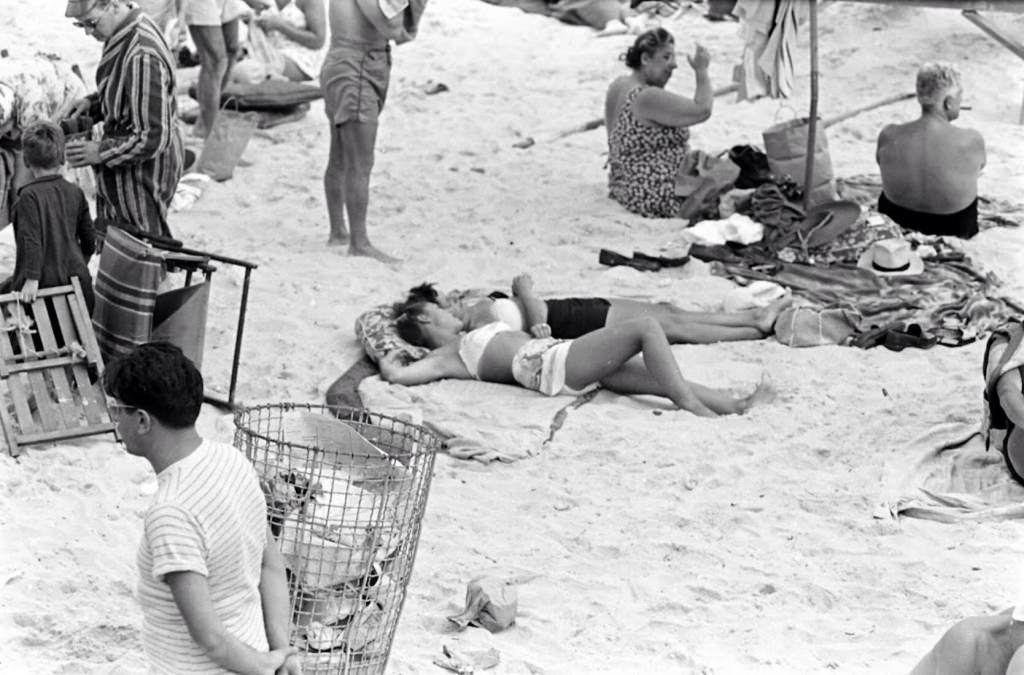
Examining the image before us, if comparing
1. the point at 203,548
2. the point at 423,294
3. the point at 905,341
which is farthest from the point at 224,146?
the point at 203,548

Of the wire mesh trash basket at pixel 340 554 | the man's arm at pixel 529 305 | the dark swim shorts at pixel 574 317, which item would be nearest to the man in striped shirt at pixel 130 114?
the man's arm at pixel 529 305

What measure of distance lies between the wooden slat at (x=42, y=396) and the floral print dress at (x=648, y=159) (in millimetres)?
4191

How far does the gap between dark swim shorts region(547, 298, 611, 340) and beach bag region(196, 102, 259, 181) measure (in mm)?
3114

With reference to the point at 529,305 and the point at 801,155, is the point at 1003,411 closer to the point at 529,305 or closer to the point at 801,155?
the point at 529,305

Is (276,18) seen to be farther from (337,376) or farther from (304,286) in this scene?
(337,376)

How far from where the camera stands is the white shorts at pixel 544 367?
6.39 meters

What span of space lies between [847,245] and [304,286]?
2.98m

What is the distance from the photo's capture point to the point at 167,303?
596cm

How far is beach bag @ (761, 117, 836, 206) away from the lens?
28.3ft

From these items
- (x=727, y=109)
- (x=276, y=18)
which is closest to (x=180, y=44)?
(x=276, y=18)

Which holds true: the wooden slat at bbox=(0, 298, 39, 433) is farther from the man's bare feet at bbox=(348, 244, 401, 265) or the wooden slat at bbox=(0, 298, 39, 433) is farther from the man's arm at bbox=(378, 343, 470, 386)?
the man's bare feet at bbox=(348, 244, 401, 265)

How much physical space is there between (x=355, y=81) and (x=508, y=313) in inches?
69.2

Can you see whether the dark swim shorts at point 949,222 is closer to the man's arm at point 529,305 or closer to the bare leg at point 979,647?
the man's arm at point 529,305

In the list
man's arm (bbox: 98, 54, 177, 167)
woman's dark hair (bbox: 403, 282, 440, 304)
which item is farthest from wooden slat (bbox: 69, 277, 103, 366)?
woman's dark hair (bbox: 403, 282, 440, 304)
